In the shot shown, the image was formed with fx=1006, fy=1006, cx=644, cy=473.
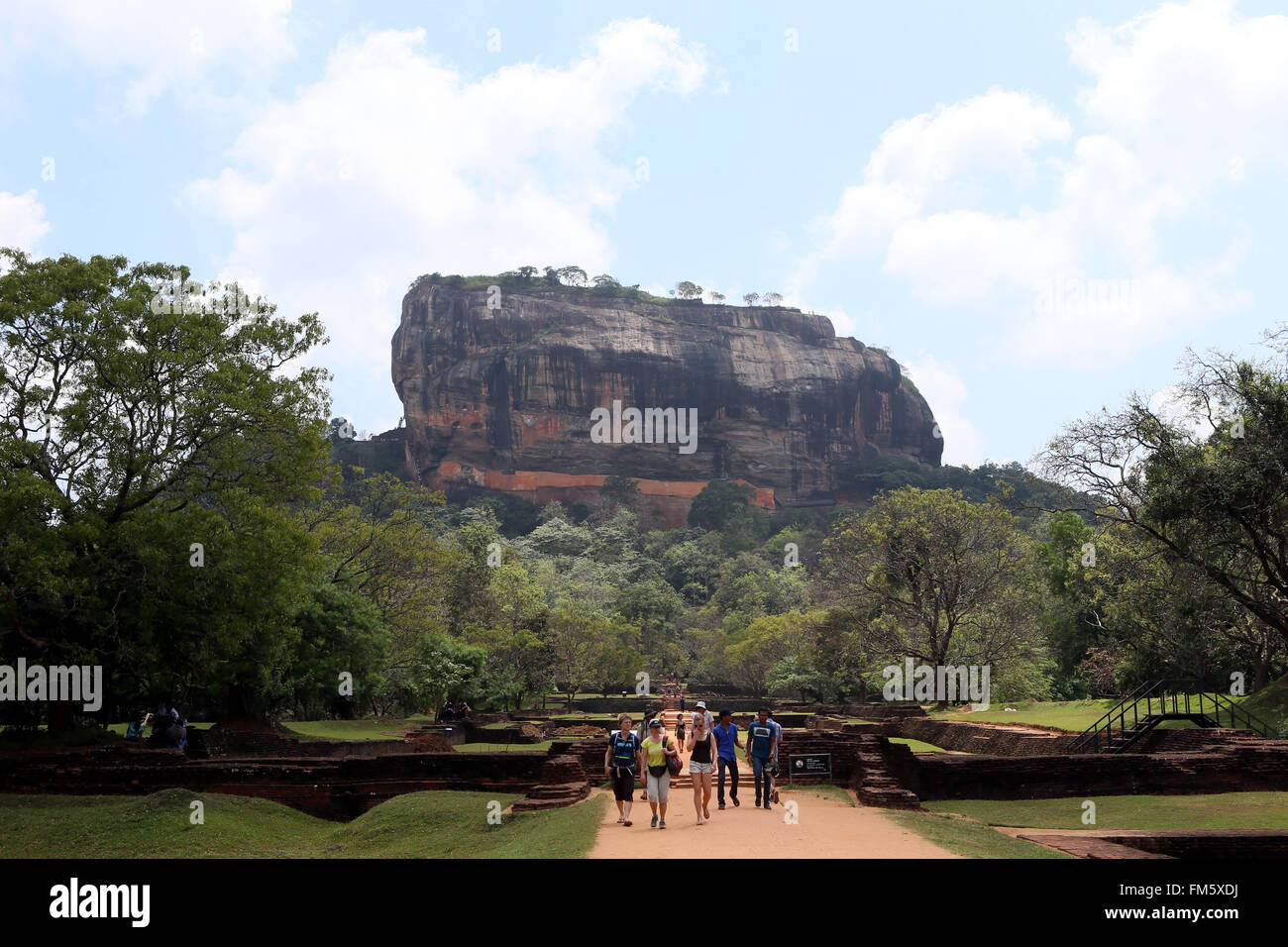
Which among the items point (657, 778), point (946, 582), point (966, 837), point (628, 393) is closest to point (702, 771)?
point (657, 778)

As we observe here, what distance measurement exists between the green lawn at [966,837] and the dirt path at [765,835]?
0.19 metres

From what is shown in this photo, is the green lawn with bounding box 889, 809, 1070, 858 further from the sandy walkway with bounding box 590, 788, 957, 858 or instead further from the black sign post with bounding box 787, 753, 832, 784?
the black sign post with bounding box 787, 753, 832, 784

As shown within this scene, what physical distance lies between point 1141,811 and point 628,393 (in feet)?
369

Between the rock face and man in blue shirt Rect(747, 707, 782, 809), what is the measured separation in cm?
11158

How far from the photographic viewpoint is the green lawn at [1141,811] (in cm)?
1280

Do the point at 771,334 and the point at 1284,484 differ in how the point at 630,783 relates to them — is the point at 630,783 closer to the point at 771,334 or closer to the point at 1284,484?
the point at 1284,484

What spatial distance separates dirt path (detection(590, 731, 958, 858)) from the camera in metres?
9.34

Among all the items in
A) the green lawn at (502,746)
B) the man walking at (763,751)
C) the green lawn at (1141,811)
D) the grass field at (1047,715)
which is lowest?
the green lawn at (502,746)

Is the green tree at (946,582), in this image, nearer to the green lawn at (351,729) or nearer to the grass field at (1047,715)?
the grass field at (1047,715)

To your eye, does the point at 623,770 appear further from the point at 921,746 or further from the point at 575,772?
the point at 921,746

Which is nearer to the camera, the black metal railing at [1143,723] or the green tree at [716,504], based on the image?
the black metal railing at [1143,723]

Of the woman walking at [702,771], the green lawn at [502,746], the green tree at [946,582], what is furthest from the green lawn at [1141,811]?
the green tree at [946,582]
